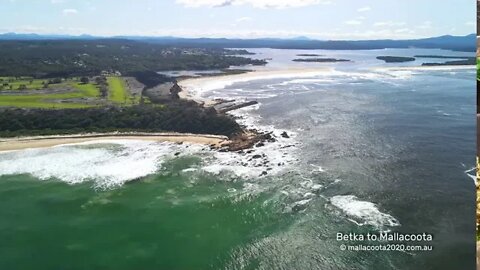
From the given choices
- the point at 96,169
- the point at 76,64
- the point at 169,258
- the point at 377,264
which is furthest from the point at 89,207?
the point at 76,64

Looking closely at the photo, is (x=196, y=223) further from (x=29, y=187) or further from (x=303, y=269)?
(x=29, y=187)

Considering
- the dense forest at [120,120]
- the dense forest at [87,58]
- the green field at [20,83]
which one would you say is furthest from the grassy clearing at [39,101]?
the dense forest at [87,58]

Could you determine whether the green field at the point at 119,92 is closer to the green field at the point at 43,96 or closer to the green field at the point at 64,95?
the green field at the point at 64,95

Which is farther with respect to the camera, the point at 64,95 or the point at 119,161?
the point at 64,95

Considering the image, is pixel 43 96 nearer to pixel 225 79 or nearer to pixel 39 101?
pixel 39 101

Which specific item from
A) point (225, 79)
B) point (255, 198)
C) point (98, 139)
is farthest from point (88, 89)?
point (225, 79)

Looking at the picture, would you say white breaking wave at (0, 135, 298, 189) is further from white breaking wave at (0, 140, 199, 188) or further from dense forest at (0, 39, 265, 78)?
dense forest at (0, 39, 265, 78)
